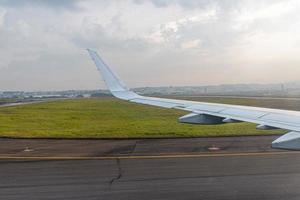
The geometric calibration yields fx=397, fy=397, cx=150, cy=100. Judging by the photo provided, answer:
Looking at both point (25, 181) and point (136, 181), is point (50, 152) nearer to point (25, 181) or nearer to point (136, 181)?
point (25, 181)

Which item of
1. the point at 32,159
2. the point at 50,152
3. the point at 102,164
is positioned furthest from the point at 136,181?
the point at 50,152

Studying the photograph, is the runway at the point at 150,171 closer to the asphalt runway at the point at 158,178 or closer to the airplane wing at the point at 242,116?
the asphalt runway at the point at 158,178

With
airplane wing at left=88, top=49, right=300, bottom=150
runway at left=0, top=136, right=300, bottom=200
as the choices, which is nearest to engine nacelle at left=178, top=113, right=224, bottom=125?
airplane wing at left=88, top=49, right=300, bottom=150

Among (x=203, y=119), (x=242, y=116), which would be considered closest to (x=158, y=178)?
(x=203, y=119)

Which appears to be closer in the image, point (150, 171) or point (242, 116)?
point (242, 116)

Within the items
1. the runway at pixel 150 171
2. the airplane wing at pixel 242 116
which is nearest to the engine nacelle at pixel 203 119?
the airplane wing at pixel 242 116

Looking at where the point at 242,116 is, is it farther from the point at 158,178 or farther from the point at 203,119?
the point at 158,178

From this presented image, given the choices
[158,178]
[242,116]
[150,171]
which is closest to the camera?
[242,116]

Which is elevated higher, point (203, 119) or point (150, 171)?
point (203, 119)

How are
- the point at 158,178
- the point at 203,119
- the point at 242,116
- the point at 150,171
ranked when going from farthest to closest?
the point at 150,171, the point at 203,119, the point at 158,178, the point at 242,116
